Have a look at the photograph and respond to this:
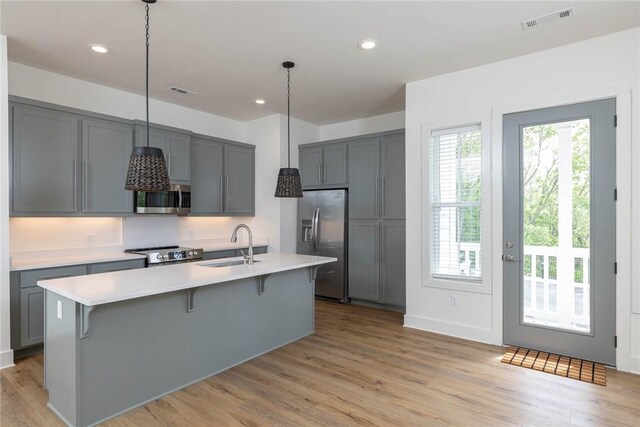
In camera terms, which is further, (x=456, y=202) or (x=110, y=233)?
(x=110, y=233)

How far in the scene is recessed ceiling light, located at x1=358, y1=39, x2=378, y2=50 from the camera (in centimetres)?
320

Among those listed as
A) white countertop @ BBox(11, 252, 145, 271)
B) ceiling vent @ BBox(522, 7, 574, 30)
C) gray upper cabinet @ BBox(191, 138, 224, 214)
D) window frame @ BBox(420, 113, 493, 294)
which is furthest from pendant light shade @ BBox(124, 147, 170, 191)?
ceiling vent @ BBox(522, 7, 574, 30)

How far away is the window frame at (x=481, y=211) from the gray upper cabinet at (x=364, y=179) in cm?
103

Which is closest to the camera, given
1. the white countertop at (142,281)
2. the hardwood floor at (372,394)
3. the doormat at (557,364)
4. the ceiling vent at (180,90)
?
the white countertop at (142,281)

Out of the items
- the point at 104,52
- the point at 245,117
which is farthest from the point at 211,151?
the point at 104,52

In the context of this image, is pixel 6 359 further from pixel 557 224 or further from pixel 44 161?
pixel 557 224

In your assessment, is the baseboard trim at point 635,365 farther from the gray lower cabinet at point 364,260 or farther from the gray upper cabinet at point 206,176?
the gray upper cabinet at point 206,176

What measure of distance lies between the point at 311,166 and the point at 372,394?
382 cm

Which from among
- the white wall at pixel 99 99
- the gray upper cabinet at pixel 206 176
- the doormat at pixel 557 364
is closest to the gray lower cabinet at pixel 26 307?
the white wall at pixel 99 99

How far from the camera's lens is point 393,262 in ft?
16.1

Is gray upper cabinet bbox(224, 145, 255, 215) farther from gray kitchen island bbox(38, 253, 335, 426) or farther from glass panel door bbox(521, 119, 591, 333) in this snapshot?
glass panel door bbox(521, 119, 591, 333)

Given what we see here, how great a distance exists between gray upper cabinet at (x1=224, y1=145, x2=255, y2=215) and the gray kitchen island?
7.46 feet

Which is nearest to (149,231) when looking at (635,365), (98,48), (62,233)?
(62,233)

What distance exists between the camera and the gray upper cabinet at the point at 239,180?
217 inches
